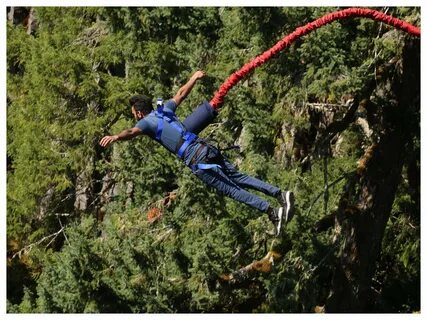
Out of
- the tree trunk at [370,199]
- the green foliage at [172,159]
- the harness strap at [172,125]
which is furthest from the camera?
the green foliage at [172,159]

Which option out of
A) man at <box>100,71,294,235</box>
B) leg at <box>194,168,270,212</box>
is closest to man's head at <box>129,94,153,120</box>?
man at <box>100,71,294,235</box>

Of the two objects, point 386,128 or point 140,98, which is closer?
point 140,98

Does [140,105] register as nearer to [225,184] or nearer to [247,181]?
[225,184]

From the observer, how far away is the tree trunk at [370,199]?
12.8m

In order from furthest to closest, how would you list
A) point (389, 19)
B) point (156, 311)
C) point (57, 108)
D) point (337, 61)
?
point (57, 108) < point (156, 311) < point (337, 61) < point (389, 19)

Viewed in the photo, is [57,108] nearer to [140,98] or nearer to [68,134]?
[68,134]

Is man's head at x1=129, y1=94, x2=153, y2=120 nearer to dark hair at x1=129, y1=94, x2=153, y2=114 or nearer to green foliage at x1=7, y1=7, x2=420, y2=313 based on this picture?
dark hair at x1=129, y1=94, x2=153, y2=114

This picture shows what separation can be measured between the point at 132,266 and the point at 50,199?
3365mm

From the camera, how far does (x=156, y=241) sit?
1430 centimetres

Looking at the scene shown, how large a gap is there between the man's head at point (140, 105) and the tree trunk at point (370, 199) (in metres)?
4.12

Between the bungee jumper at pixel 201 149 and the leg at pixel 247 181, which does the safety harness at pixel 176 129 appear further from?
the leg at pixel 247 181

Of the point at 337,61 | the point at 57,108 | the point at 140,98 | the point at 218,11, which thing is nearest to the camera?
the point at 140,98

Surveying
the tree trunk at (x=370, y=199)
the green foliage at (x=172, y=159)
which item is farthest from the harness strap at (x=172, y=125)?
the tree trunk at (x=370, y=199)
